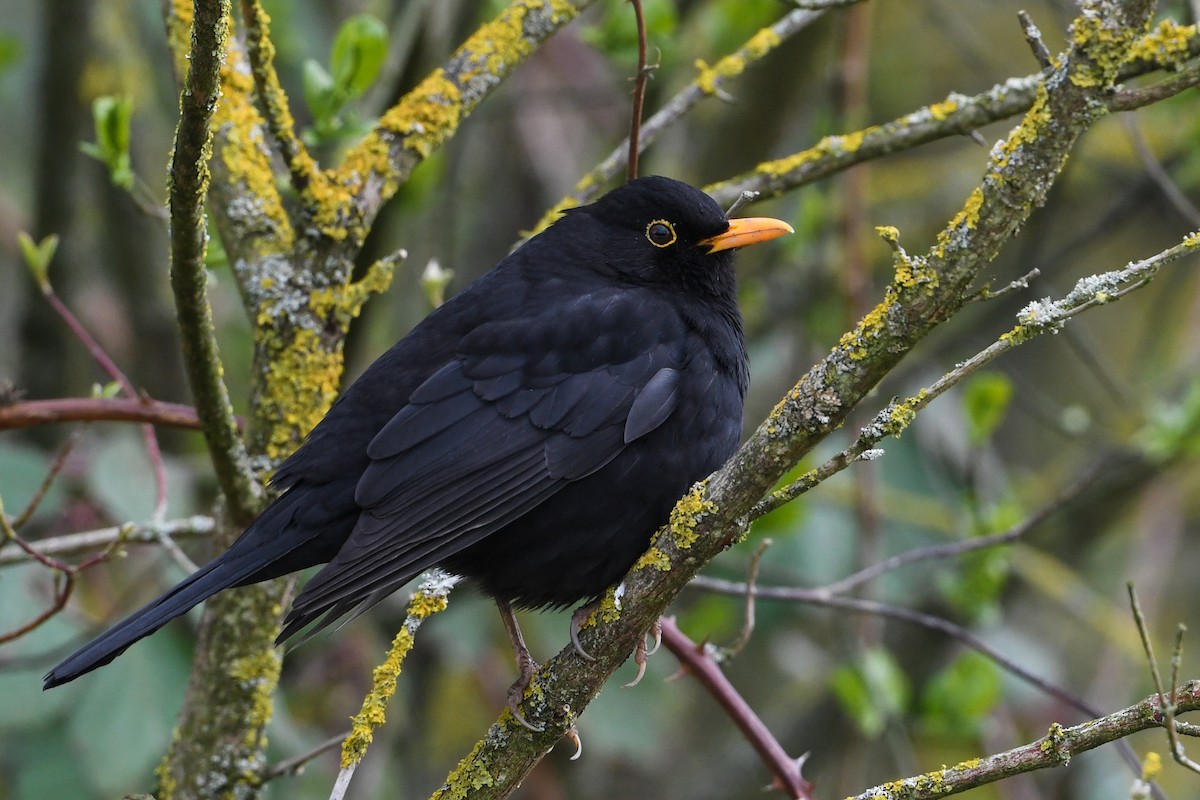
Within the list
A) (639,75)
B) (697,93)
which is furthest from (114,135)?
(697,93)

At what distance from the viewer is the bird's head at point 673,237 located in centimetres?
363

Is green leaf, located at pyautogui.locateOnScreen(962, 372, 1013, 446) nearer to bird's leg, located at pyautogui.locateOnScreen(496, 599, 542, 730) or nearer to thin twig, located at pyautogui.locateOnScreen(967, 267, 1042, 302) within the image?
bird's leg, located at pyautogui.locateOnScreen(496, 599, 542, 730)

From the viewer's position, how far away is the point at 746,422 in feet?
18.4

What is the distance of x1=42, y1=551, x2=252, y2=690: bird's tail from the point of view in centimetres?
277

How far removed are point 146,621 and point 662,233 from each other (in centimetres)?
170

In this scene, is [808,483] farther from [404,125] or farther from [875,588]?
[875,588]

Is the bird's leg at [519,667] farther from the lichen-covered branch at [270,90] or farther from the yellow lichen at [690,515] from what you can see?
the lichen-covered branch at [270,90]

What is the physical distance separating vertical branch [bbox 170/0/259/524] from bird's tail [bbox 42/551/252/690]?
22cm

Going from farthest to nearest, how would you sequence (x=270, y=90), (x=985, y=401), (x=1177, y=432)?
(x=1177, y=432) → (x=985, y=401) → (x=270, y=90)

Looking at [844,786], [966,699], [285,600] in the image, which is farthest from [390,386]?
[844,786]

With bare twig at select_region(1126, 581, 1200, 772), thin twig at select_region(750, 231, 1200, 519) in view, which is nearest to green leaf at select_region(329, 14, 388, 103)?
thin twig at select_region(750, 231, 1200, 519)

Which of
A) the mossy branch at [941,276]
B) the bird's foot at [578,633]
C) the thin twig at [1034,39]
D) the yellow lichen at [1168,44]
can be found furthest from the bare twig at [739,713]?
the yellow lichen at [1168,44]

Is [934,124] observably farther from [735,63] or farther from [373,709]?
[373,709]

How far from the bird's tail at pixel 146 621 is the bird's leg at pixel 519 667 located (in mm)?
673
